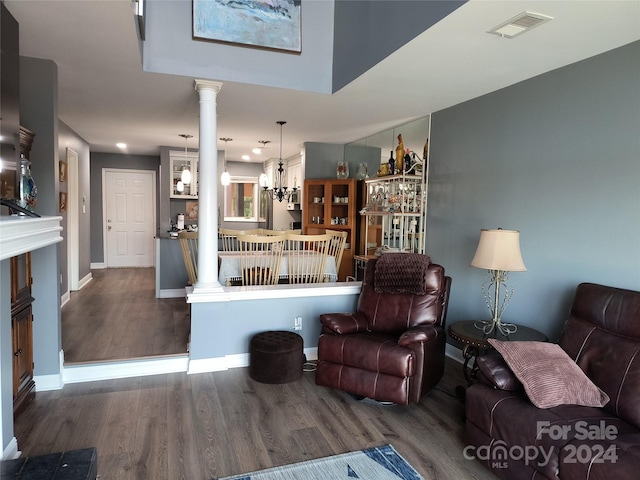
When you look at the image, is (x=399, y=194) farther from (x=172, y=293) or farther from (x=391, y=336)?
(x=172, y=293)

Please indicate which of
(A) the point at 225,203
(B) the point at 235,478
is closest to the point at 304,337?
(B) the point at 235,478

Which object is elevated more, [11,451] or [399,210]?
[399,210]

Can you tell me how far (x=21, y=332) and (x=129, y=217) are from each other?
6054 mm

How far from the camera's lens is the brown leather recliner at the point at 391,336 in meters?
2.89

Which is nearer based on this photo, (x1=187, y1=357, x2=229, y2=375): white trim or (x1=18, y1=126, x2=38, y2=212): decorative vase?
(x1=18, y1=126, x2=38, y2=212): decorative vase

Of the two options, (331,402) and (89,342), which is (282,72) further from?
(89,342)

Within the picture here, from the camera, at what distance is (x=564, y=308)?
295cm

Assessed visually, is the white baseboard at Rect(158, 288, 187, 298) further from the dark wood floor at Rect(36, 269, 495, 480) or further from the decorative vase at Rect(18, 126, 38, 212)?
the decorative vase at Rect(18, 126, 38, 212)

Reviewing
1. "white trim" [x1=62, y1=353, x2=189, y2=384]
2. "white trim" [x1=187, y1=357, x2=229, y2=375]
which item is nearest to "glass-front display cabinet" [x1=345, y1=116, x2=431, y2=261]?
"white trim" [x1=187, y1=357, x2=229, y2=375]

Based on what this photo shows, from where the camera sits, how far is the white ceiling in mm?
2266

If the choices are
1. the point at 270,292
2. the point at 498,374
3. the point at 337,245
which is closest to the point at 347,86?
the point at 270,292

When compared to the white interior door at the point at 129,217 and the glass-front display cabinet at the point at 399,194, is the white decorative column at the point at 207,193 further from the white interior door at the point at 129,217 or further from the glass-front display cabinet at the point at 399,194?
the white interior door at the point at 129,217

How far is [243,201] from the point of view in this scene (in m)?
9.01

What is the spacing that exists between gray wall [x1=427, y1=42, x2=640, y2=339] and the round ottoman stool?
162 cm
